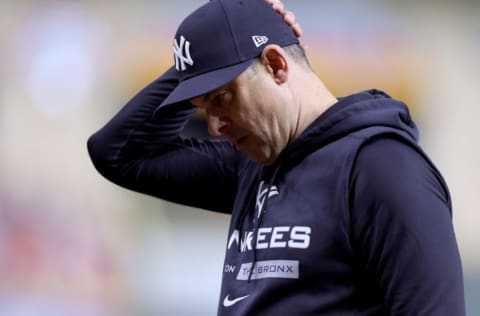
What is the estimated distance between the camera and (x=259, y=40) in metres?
1.77

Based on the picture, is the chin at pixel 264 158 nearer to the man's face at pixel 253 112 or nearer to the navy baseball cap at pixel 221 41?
the man's face at pixel 253 112

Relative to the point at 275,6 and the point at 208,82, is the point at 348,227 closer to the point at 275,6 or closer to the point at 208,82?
the point at 208,82

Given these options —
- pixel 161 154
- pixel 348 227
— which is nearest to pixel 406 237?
pixel 348 227

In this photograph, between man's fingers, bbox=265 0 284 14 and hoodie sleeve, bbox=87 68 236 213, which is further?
hoodie sleeve, bbox=87 68 236 213

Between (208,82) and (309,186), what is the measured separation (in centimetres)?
25

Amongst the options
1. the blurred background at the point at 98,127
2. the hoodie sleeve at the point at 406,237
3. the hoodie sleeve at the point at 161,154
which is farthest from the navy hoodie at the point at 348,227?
the blurred background at the point at 98,127

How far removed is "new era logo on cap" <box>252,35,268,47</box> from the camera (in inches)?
69.3

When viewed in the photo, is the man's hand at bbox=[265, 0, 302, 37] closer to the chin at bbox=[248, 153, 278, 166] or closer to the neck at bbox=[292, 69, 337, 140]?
the neck at bbox=[292, 69, 337, 140]

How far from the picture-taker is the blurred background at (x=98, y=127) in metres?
4.21

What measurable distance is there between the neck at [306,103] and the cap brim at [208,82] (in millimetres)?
106

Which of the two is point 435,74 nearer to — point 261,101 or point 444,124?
point 444,124

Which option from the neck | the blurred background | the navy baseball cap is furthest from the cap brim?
the blurred background

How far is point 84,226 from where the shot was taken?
14.0ft

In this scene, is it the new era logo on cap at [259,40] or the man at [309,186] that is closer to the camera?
the man at [309,186]
